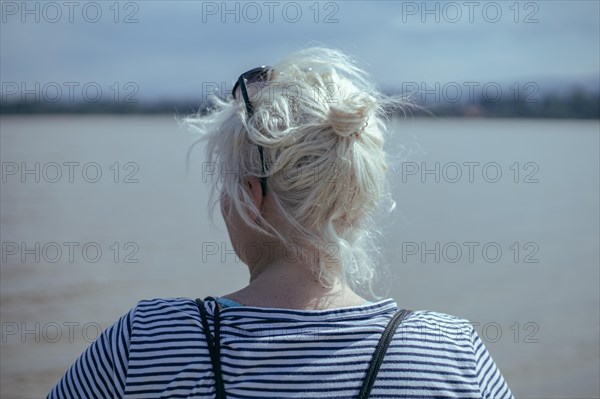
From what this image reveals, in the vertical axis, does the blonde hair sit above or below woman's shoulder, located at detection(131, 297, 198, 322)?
above

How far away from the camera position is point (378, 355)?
4.33ft

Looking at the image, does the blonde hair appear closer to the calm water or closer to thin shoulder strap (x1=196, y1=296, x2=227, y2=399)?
thin shoulder strap (x1=196, y1=296, x2=227, y2=399)

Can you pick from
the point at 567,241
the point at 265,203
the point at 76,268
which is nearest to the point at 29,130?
the point at 76,268

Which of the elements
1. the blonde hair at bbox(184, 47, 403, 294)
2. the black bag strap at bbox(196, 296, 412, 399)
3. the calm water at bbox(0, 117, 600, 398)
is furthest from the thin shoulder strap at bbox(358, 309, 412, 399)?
the calm water at bbox(0, 117, 600, 398)

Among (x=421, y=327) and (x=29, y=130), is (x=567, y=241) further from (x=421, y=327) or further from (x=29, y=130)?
(x=29, y=130)

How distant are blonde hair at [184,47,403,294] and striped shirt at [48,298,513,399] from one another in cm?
15

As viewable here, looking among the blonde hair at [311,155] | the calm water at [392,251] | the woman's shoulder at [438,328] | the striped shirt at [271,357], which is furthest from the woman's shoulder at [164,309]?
the calm water at [392,251]

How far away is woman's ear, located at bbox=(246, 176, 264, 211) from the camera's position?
1.46 metres

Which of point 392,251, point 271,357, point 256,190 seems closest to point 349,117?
point 256,190

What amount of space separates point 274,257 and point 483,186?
28.1ft

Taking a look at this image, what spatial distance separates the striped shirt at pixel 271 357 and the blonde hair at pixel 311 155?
0.49 ft

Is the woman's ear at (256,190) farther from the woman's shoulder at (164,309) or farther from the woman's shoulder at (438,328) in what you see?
the woman's shoulder at (438,328)

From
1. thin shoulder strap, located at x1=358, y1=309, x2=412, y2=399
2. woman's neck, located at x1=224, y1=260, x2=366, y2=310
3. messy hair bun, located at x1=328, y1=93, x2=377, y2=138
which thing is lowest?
thin shoulder strap, located at x1=358, y1=309, x2=412, y2=399

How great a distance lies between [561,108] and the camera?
46.2ft
